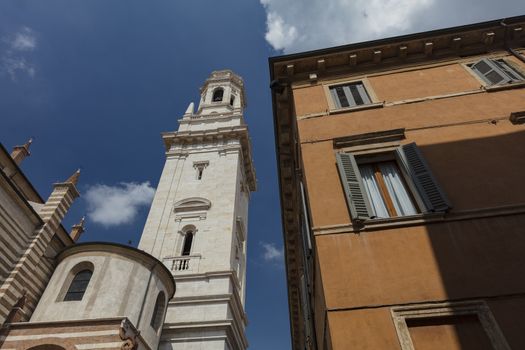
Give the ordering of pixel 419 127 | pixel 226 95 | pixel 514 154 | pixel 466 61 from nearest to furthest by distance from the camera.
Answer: pixel 514 154 → pixel 419 127 → pixel 466 61 → pixel 226 95

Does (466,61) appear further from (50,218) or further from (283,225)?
(50,218)

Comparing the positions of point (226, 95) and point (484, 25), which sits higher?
point (226, 95)

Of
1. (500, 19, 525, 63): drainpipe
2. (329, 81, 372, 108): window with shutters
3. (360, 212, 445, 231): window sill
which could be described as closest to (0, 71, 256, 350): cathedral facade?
(360, 212, 445, 231): window sill

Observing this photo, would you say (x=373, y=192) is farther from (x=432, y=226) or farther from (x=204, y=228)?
(x=204, y=228)

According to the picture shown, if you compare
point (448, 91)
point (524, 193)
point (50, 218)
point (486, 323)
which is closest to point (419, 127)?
point (448, 91)

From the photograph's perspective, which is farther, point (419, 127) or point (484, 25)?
point (484, 25)

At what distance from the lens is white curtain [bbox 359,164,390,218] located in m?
6.84

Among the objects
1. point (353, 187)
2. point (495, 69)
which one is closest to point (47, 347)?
point (353, 187)

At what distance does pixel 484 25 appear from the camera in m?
10.2

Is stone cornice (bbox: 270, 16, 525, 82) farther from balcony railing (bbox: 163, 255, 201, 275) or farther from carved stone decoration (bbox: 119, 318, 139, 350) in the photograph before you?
balcony railing (bbox: 163, 255, 201, 275)

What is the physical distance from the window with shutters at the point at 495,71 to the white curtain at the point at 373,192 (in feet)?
14.4

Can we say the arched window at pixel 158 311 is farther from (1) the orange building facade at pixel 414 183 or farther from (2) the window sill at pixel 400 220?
(2) the window sill at pixel 400 220

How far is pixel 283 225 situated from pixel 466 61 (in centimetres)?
836

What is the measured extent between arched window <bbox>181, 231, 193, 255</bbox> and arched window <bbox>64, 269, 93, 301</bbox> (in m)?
7.44
